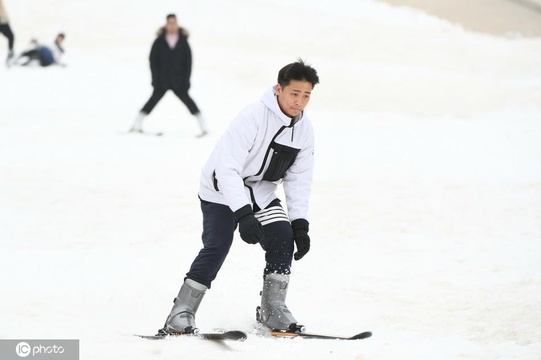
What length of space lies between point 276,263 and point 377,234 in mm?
3236

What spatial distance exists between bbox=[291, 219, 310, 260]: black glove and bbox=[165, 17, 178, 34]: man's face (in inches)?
311

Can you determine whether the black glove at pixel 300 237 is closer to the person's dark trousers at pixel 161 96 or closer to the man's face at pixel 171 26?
the person's dark trousers at pixel 161 96

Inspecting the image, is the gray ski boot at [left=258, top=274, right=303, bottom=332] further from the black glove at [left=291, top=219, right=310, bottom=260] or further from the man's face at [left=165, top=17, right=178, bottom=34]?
the man's face at [left=165, top=17, right=178, bottom=34]

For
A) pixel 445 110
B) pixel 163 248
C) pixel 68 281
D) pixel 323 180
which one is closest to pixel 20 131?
pixel 323 180

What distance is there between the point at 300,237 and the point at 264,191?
1.05 feet

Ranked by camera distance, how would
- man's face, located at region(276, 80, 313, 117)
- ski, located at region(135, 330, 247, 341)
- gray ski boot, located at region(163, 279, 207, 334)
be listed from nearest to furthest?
ski, located at region(135, 330, 247, 341), man's face, located at region(276, 80, 313, 117), gray ski boot, located at region(163, 279, 207, 334)

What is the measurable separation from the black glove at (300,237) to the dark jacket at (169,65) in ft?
25.2

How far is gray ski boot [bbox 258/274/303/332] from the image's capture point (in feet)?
14.9

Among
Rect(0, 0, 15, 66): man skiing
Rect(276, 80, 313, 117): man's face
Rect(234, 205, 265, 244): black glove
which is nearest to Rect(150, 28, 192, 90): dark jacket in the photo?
Rect(0, 0, 15, 66): man skiing

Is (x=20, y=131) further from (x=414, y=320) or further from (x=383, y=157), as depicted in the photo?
(x=414, y=320)

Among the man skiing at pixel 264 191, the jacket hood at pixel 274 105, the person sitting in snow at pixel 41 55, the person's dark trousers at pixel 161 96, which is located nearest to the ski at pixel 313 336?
the man skiing at pixel 264 191

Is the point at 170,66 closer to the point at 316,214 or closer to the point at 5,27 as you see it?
the point at 316,214

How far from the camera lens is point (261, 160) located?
4.48 metres

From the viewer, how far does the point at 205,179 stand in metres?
Answer: 4.60
